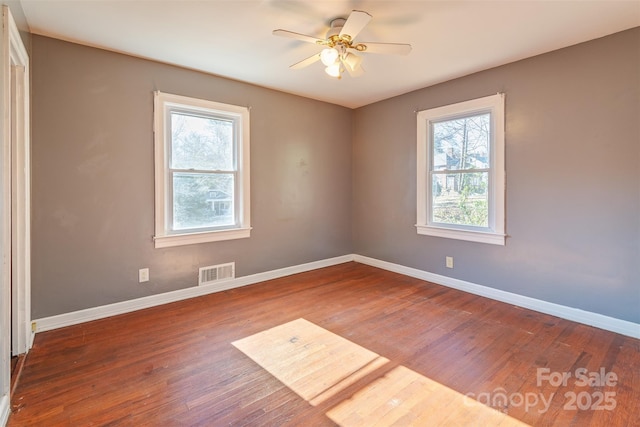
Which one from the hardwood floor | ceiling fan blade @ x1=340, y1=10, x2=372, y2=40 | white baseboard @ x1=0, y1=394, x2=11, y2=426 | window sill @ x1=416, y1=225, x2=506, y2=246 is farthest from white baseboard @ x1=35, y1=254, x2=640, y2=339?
ceiling fan blade @ x1=340, y1=10, x2=372, y2=40

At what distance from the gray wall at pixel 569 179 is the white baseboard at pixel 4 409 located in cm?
399

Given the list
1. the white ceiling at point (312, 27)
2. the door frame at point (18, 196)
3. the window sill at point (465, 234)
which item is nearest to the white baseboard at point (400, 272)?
the door frame at point (18, 196)

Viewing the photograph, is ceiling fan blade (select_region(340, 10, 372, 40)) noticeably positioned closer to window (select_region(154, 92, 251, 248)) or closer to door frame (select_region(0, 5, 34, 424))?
window (select_region(154, 92, 251, 248))

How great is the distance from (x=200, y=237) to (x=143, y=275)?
0.68 meters

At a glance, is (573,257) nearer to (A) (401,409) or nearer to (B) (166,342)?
(A) (401,409)

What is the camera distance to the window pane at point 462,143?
3.48 m

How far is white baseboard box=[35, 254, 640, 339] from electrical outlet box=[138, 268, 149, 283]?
19cm

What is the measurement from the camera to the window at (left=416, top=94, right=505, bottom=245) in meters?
3.33

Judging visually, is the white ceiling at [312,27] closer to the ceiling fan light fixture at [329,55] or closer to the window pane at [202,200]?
the ceiling fan light fixture at [329,55]

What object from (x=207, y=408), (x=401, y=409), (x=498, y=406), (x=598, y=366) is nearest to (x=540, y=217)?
(x=598, y=366)

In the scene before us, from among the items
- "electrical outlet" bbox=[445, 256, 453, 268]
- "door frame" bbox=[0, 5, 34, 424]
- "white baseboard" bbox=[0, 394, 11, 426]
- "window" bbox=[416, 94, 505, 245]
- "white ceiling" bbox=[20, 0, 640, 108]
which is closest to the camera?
"white baseboard" bbox=[0, 394, 11, 426]

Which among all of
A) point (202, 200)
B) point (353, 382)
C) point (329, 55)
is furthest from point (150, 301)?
point (329, 55)

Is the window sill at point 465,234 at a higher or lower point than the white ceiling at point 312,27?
lower

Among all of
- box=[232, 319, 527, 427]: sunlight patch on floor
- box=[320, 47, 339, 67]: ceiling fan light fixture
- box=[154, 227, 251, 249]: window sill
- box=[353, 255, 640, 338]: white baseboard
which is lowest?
box=[232, 319, 527, 427]: sunlight patch on floor
